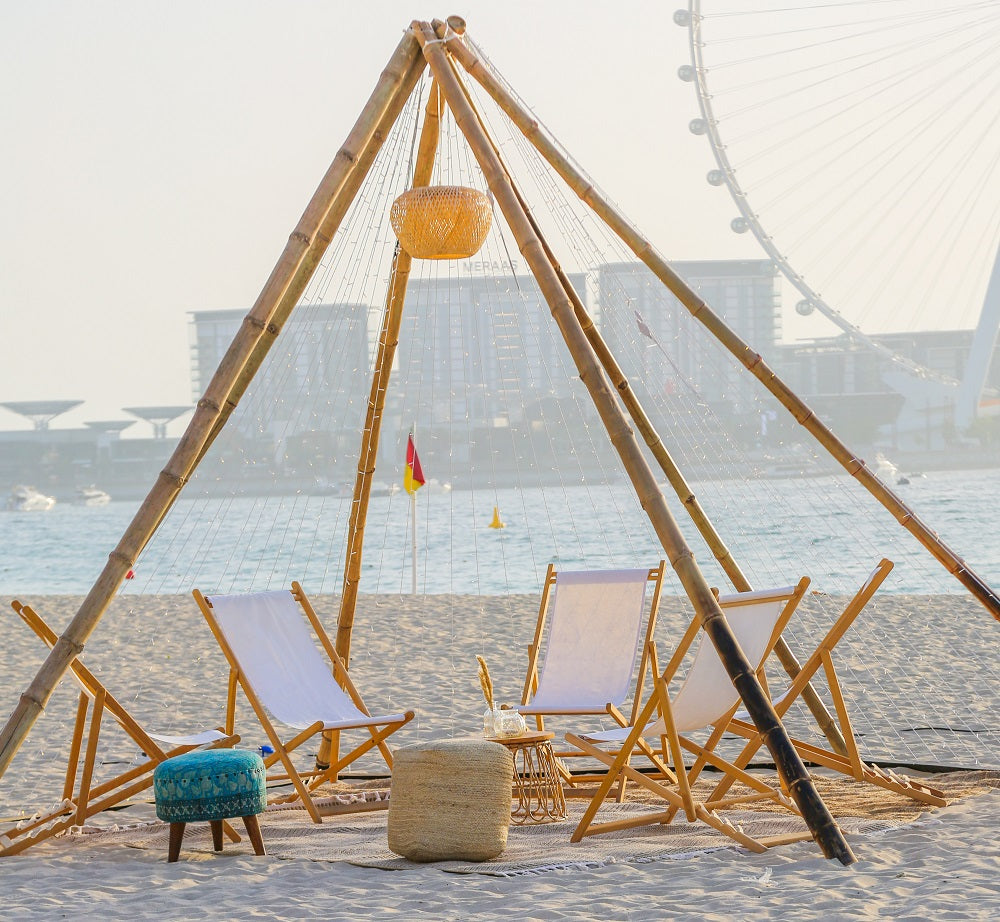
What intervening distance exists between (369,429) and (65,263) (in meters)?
29.6

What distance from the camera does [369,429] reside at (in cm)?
444

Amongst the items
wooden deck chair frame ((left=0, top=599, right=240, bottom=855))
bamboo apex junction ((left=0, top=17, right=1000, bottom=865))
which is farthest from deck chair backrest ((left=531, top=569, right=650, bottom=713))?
wooden deck chair frame ((left=0, top=599, right=240, bottom=855))

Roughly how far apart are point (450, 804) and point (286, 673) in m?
1.04

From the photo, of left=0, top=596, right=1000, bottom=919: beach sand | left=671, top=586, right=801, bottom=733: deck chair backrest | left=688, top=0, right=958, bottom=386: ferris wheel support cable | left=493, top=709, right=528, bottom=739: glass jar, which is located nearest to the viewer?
left=0, top=596, right=1000, bottom=919: beach sand

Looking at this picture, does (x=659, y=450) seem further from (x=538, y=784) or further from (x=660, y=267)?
(x=538, y=784)

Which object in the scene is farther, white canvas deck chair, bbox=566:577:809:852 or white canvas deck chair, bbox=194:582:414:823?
white canvas deck chair, bbox=194:582:414:823

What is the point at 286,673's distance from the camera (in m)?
3.90

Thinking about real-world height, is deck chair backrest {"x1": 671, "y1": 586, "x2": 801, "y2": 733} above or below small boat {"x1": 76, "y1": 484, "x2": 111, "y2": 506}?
above

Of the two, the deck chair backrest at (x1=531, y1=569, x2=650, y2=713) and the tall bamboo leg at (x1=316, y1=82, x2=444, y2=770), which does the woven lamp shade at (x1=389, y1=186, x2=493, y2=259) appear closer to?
Answer: the tall bamboo leg at (x1=316, y1=82, x2=444, y2=770)

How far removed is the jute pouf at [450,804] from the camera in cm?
301

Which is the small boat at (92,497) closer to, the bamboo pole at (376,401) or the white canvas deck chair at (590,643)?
the bamboo pole at (376,401)

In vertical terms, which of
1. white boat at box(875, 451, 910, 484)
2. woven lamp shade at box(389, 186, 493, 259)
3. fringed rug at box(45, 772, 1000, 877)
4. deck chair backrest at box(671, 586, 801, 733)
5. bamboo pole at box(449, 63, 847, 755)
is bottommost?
white boat at box(875, 451, 910, 484)

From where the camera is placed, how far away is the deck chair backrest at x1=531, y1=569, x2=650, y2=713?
4.01 metres

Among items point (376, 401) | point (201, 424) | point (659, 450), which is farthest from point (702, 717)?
point (376, 401)
